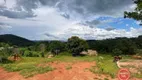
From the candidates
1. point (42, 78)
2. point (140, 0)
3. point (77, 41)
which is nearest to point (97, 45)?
point (77, 41)

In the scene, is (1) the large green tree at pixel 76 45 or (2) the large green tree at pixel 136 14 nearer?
(2) the large green tree at pixel 136 14

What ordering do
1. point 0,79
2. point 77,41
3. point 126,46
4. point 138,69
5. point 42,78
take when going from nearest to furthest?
point 42,78 → point 0,79 → point 138,69 → point 77,41 → point 126,46

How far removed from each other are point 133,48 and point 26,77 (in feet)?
254

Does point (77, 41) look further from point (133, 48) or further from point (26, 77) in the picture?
point (26, 77)

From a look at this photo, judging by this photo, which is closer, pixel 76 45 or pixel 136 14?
pixel 136 14

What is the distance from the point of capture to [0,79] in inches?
1086

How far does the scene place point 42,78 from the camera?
993 inches

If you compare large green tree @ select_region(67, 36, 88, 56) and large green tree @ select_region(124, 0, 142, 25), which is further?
large green tree @ select_region(67, 36, 88, 56)

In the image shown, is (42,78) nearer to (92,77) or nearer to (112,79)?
(92,77)

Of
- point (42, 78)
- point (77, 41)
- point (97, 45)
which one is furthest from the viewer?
point (97, 45)

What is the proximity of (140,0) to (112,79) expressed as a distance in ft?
38.8

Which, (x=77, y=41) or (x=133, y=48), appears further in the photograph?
(x=133, y=48)

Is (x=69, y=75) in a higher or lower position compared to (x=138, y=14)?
lower

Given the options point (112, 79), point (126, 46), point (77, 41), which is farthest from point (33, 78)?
point (126, 46)
